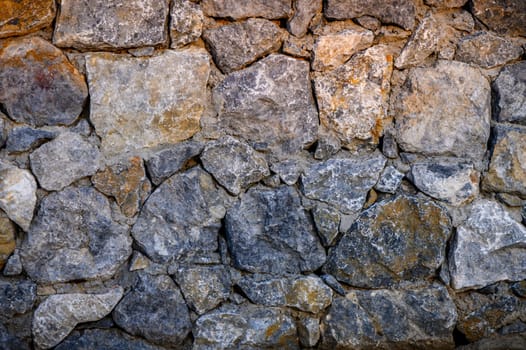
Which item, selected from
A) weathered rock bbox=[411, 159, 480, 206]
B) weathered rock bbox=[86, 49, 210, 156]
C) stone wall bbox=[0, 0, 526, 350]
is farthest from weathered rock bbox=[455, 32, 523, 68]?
weathered rock bbox=[86, 49, 210, 156]

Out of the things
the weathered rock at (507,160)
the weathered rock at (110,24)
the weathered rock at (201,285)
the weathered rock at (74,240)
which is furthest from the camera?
the weathered rock at (507,160)

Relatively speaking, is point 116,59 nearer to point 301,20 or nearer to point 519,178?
point 301,20

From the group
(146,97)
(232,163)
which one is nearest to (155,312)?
(232,163)

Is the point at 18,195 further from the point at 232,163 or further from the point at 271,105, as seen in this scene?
the point at 271,105

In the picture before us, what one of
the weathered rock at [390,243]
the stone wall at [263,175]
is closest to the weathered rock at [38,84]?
the stone wall at [263,175]

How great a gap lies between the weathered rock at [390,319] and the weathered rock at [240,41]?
3.21ft

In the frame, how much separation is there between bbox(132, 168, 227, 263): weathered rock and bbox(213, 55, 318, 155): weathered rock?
23cm

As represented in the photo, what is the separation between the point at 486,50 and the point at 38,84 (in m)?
1.64

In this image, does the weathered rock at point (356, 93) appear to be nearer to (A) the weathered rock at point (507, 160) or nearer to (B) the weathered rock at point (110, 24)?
(A) the weathered rock at point (507, 160)

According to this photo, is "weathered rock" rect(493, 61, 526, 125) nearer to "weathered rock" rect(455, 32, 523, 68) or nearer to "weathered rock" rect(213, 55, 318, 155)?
"weathered rock" rect(455, 32, 523, 68)

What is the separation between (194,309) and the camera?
6.91 feet

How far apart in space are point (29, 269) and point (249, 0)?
122 cm

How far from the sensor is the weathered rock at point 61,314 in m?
2.00

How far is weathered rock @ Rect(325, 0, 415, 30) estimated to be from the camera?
204 cm
